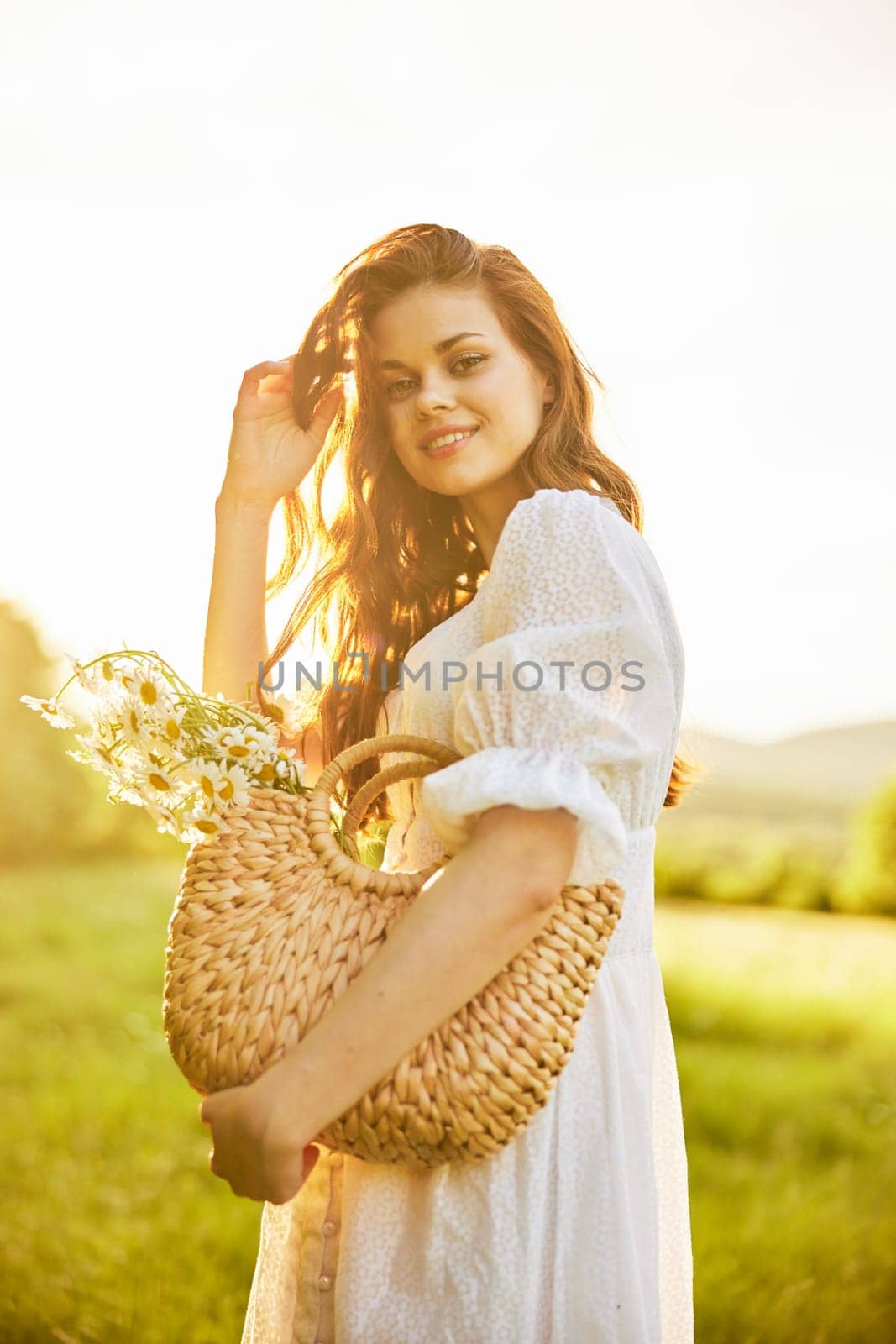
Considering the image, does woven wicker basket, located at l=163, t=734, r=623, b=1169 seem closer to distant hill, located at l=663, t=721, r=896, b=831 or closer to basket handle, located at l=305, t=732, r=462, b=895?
basket handle, located at l=305, t=732, r=462, b=895

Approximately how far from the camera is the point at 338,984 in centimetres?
117

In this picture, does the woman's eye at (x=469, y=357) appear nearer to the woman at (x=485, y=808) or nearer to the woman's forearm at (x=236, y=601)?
the woman at (x=485, y=808)

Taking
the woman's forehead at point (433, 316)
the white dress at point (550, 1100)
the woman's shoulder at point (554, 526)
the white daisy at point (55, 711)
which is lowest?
the white dress at point (550, 1100)

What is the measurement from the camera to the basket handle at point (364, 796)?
4.05ft

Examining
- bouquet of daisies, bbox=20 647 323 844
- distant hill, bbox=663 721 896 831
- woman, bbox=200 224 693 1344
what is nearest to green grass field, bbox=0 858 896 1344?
distant hill, bbox=663 721 896 831

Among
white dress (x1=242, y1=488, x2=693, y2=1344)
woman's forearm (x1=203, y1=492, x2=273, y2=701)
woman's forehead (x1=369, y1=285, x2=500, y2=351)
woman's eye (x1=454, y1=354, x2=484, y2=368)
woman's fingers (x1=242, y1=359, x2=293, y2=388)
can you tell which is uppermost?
woman's fingers (x1=242, y1=359, x2=293, y2=388)

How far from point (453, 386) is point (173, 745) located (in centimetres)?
75

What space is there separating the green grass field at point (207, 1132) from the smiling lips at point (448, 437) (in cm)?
304

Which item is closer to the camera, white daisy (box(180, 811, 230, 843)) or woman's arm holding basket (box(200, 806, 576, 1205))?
woman's arm holding basket (box(200, 806, 576, 1205))

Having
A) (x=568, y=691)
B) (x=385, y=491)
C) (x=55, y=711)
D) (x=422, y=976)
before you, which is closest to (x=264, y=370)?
(x=385, y=491)

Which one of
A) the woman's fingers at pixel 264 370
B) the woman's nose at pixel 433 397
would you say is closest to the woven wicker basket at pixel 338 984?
the woman's nose at pixel 433 397

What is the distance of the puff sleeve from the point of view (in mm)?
1140

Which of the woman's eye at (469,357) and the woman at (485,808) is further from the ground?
the woman's eye at (469,357)

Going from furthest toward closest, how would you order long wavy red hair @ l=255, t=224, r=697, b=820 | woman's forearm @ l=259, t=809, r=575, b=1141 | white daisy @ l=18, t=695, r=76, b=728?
long wavy red hair @ l=255, t=224, r=697, b=820 < white daisy @ l=18, t=695, r=76, b=728 < woman's forearm @ l=259, t=809, r=575, b=1141
